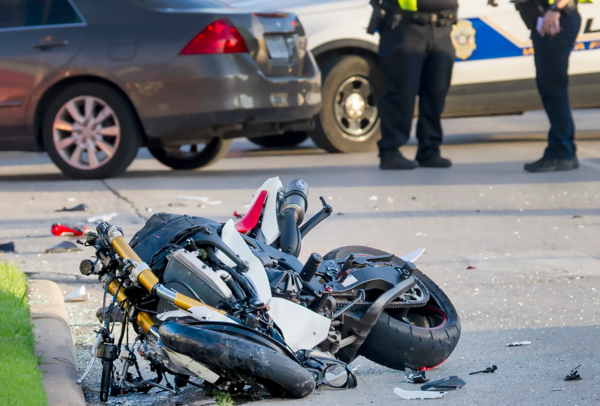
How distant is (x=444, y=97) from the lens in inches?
361

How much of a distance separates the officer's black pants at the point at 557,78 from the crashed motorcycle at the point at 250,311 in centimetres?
520

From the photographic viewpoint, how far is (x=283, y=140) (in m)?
11.2

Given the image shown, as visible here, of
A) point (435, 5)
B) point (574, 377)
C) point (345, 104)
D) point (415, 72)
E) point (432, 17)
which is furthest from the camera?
point (345, 104)

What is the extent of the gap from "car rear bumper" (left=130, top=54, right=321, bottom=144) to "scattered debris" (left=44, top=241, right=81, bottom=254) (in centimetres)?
250

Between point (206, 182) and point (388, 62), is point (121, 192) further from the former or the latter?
point (388, 62)

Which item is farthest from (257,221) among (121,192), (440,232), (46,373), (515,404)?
(121,192)

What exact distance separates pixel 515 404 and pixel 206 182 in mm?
5614

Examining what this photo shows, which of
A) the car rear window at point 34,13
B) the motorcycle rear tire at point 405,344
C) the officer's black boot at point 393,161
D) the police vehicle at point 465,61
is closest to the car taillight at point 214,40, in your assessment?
the car rear window at point 34,13

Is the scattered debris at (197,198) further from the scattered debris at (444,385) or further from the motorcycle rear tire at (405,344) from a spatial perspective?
the scattered debris at (444,385)

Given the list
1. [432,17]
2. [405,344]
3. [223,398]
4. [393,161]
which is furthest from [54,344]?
[432,17]

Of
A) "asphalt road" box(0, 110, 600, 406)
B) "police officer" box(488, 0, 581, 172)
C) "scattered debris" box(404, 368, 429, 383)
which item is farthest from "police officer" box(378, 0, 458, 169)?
"scattered debris" box(404, 368, 429, 383)

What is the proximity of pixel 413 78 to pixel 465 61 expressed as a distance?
1064 mm

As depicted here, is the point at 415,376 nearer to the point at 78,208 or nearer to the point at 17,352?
the point at 17,352

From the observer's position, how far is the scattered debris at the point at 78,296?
4.96m
